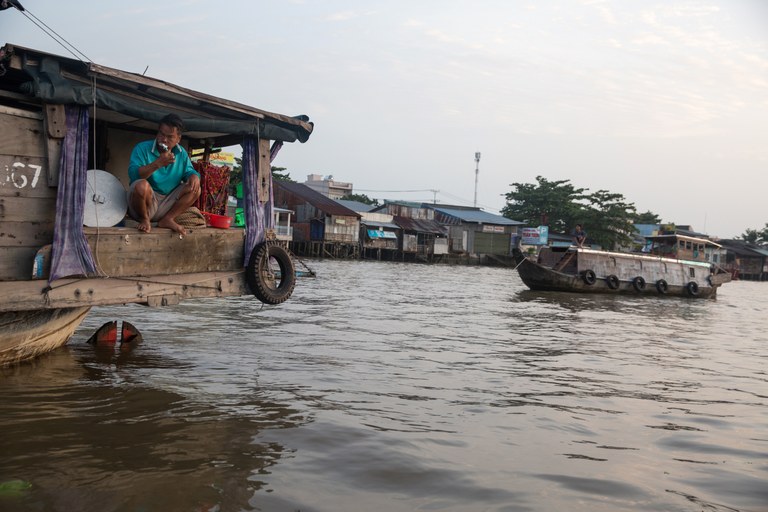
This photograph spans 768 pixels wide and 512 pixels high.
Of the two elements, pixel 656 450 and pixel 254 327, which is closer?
pixel 656 450

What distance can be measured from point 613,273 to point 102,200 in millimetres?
21269

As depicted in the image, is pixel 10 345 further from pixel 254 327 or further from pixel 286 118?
pixel 254 327

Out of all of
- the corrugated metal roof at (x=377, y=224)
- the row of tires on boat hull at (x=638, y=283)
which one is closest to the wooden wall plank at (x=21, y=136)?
the row of tires on boat hull at (x=638, y=283)

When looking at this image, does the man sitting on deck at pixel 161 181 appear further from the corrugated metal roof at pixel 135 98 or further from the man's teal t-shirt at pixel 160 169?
the corrugated metal roof at pixel 135 98

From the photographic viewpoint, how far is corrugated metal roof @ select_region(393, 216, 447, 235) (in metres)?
50.1

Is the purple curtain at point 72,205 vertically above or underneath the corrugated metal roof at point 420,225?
underneath

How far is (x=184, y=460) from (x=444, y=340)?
5.99 m

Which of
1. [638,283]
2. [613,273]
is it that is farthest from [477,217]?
[613,273]

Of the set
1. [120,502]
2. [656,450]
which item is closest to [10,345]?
[120,502]

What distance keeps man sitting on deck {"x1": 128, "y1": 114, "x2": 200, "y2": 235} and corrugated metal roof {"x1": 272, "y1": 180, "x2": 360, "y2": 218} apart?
38672 mm

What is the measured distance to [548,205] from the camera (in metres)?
53.9

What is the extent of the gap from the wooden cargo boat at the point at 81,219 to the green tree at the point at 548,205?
48.7 meters

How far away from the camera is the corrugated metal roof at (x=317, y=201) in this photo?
146 feet

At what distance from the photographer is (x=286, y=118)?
626cm
